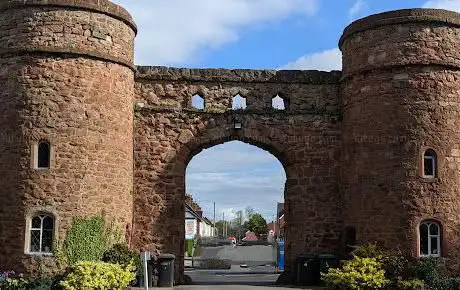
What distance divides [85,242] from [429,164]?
33.4 ft

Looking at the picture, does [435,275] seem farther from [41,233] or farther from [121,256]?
[41,233]

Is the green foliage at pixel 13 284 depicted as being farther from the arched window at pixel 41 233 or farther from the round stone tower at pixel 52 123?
the arched window at pixel 41 233

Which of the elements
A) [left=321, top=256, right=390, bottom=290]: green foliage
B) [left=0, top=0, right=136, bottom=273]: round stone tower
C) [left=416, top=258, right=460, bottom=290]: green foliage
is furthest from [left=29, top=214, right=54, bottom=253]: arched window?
[left=416, top=258, right=460, bottom=290]: green foliage

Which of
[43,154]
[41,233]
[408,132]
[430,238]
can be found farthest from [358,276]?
[43,154]

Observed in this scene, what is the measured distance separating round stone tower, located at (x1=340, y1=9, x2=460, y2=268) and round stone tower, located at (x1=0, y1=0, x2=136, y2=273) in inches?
299

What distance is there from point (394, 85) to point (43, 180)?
1052 cm

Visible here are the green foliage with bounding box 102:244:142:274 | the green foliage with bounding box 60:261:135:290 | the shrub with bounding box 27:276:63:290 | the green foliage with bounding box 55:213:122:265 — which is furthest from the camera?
the green foliage with bounding box 102:244:142:274

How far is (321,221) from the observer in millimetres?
20984

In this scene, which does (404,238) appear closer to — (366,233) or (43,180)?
(366,233)

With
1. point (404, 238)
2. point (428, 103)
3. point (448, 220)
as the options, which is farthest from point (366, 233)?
point (428, 103)

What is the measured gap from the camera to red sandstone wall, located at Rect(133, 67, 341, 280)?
2070 centimetres

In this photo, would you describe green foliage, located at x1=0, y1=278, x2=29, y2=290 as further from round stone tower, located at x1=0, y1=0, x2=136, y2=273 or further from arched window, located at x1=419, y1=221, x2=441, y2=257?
arched window, located at x1=419, y1=221, x2=441, y2=257

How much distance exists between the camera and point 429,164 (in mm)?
19172

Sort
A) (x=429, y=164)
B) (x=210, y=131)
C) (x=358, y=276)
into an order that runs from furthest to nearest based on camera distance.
→ (x=210, y=131), (x=429, y=164), (x=358, y=276)
